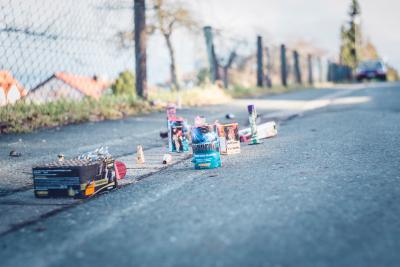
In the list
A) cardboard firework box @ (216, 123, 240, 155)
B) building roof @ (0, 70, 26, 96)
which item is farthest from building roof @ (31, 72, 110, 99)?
cardboard firework box @ (216, 123, 240, 155)

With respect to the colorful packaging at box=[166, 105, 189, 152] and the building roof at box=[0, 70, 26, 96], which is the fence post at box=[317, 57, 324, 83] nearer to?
the building roof at box=[0, 70, 26, 96]

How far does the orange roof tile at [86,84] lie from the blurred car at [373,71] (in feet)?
100

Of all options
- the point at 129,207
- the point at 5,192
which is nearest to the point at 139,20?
the point at 5,192

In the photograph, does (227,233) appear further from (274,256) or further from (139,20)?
(139,20)

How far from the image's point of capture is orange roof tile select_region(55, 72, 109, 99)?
8.43m

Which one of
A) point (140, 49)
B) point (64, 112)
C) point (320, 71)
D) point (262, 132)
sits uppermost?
point (320, 71)

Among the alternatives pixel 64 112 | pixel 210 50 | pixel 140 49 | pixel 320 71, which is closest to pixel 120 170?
pixel 64 112

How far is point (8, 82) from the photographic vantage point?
6.66 m

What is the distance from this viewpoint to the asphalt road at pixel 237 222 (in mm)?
1817

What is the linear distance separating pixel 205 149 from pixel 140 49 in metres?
6.35

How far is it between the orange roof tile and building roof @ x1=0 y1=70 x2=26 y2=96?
1.20 metres

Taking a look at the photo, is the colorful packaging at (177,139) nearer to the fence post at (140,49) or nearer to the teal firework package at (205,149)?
the teal firework package at (205,149)

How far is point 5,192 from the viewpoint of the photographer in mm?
3361

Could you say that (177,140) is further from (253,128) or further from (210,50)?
(210,50)
